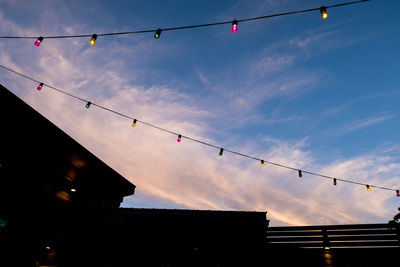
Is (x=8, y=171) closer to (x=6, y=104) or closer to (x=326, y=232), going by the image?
(x=6, y=104)

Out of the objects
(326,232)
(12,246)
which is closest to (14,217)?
(12,246)

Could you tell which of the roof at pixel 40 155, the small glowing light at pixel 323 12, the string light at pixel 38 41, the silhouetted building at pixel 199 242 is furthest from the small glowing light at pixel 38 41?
the silhouetted building at pixel 199 242

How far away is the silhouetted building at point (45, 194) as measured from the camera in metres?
5.04

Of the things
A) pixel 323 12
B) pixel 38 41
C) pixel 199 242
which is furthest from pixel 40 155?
pixel 199 242

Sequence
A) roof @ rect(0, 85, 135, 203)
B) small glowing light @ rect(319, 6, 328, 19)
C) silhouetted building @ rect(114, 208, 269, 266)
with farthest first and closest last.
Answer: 1. silhouetted building @ rect(114, 208, 269, 266)
2. roof @ rect(0, 85, 135, 203)
3. small glowing light @ rect(319, 6, 328, 19)

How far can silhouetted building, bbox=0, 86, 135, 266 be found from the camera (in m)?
5.04

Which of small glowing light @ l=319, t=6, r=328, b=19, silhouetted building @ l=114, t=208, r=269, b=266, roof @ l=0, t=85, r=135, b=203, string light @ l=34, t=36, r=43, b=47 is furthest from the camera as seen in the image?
silhouetted building @ l=114, t=208, r=269, b=266

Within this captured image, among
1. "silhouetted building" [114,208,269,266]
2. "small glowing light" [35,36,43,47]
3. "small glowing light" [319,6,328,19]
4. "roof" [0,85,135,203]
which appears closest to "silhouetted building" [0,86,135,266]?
"roof" [0,85,135,203]

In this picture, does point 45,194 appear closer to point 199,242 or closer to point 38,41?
point 38,41

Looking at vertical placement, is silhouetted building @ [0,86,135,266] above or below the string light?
below

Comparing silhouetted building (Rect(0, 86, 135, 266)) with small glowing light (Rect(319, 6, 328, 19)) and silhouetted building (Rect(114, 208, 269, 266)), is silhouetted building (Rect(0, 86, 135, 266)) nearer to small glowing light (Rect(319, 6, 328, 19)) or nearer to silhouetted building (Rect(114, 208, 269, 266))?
silhouetted building (Rect(114, 208, 269, 266))

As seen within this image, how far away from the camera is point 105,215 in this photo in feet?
25.1

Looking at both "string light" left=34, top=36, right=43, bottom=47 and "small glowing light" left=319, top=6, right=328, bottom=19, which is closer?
"small glowing light" left=319, top=6, right=328, bottom=19

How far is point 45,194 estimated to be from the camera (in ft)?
18.9
